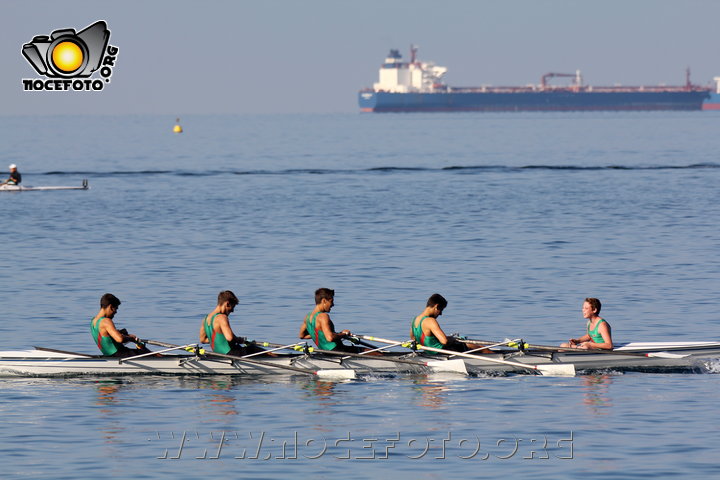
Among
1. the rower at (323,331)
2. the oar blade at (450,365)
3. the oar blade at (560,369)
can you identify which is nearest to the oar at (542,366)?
the oar blade at (560,369)

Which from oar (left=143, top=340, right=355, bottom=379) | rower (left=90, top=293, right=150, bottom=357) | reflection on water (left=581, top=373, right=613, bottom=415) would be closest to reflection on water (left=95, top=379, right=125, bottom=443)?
rower (left=90, top=293, right=150, bottom=357)

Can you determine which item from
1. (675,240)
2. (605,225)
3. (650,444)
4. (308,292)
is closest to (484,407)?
(650,444)

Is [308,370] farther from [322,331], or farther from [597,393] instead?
[597,393]

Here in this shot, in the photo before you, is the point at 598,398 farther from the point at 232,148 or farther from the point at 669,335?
the point at 232,148

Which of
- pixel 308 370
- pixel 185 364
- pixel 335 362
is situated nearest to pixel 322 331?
pixel 335 362

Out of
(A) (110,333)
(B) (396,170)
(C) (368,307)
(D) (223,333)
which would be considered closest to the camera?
(A) (110,333)

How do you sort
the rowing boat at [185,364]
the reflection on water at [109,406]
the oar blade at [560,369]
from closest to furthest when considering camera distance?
the reflection on water at [109,406]
the rowing boat at [185,364]
the oar blade at [560,369]

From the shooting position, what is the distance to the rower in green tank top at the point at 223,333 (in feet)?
72.5

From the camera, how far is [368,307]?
105ft

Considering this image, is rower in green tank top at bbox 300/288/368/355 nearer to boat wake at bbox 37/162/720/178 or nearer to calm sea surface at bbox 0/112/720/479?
calm sea surface at bbox 0/112/720/479

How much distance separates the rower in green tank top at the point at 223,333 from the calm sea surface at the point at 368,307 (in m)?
0.66

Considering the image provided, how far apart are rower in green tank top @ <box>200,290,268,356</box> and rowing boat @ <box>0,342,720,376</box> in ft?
0.85

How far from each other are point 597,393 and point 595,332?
208cm

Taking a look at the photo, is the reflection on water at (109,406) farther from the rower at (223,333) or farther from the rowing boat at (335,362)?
the rower at (223,333)
